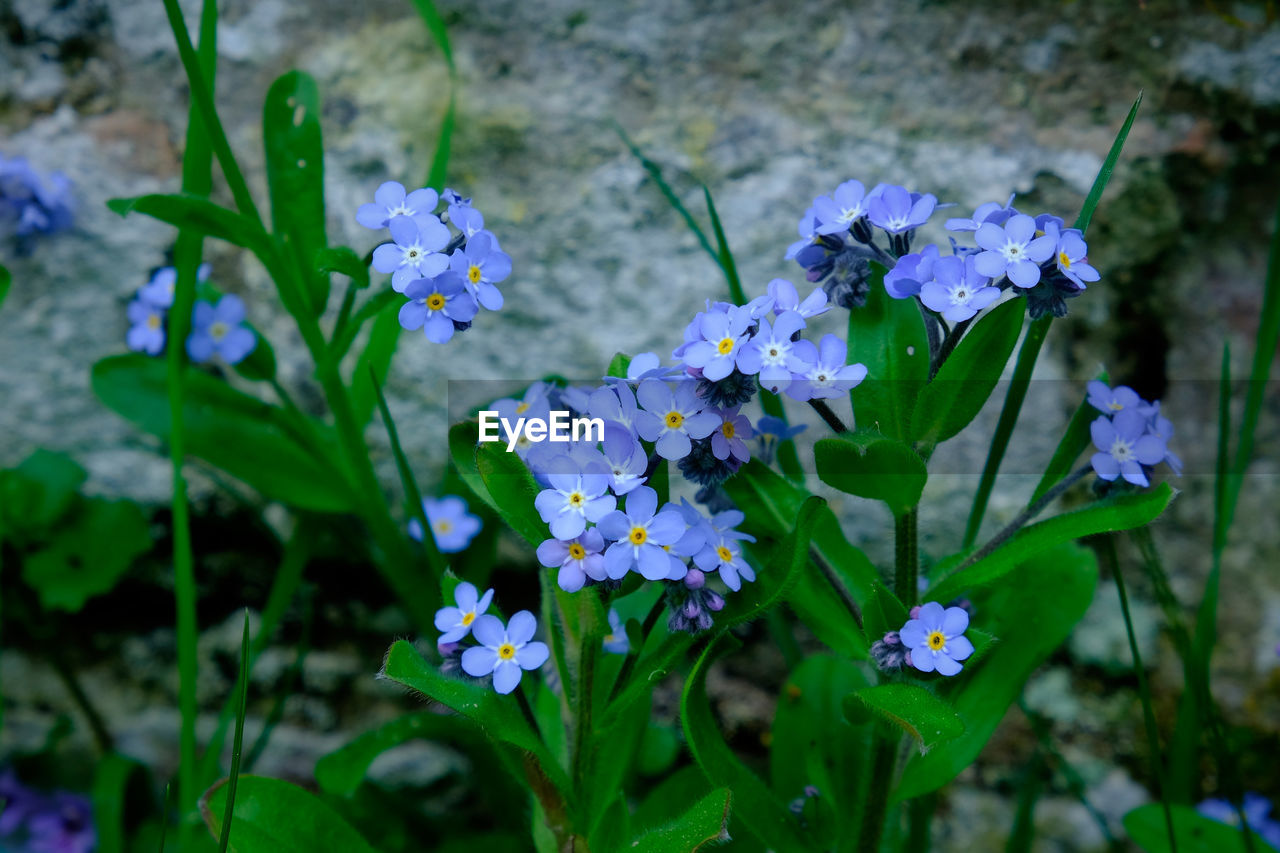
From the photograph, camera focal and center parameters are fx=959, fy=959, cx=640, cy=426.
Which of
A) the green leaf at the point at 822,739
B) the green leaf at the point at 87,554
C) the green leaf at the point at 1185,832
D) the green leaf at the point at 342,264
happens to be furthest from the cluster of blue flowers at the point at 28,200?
the green leaf at the point at 1185,832

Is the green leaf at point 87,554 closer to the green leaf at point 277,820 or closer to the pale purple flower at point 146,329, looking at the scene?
the pale purple flower at point 146,329

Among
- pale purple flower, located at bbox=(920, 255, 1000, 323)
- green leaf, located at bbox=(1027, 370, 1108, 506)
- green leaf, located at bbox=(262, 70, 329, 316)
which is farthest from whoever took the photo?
green leaf, located at bbox=(262, 70, 329, 316)

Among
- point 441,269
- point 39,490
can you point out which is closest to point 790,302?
point 441,269

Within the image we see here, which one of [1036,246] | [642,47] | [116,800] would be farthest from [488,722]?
[642,47]

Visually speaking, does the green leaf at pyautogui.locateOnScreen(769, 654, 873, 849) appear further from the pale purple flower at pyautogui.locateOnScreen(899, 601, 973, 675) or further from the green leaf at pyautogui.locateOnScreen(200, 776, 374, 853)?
the green leaf at pyautogui.locateOnScreen(200, 776, 374, 853)

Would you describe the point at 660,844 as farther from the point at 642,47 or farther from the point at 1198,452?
the point at 642,47

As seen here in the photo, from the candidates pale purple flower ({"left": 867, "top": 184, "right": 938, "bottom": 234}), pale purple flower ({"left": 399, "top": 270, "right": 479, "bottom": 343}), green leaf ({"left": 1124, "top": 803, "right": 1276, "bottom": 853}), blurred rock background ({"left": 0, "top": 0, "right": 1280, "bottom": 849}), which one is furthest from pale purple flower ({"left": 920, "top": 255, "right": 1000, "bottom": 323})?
green leaf ({"left": 1124, "top": 803, "right": 1276, "bottom": 853})
